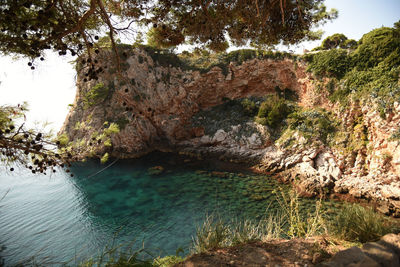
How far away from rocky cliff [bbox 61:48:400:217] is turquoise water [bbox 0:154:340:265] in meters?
2.72

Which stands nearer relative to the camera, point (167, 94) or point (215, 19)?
point (215, 19)

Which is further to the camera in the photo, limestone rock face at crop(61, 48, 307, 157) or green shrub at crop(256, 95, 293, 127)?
limestone rock face at crop(61, 48, 307, 157)

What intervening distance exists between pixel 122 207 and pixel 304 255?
964 centimetres

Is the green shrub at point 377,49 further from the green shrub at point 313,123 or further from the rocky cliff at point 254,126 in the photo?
the green shrub at point 313,123

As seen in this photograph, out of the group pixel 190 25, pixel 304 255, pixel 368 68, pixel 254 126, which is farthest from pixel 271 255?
pixel 368 68

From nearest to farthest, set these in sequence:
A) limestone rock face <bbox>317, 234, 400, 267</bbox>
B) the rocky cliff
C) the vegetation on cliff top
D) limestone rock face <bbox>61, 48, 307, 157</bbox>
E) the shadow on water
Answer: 1. limestone rock face <bbox>317, 234, 400, 267</bbox>
2. the shadow on water
3. the rocky cliff
4. the vegetation on cliff top
5. limestone rock face <bbox>61, 48, 307, 157</bbox>

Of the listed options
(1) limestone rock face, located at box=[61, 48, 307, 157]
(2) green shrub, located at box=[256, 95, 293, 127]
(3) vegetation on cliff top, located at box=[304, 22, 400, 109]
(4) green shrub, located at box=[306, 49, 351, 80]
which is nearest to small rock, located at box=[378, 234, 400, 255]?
(3) vegetation on cliff top, located at box=[304, 22, 400, 109]

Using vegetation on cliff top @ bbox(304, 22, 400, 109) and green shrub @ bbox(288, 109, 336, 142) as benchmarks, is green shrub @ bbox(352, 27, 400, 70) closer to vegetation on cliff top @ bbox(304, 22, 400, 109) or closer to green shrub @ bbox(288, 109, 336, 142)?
vegetation on cliff top @ bbox(304, 22, 400, 109)

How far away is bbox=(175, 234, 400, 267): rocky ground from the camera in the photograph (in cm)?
228

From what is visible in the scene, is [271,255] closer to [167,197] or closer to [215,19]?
[215,19]

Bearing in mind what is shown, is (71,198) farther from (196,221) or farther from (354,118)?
(354,118)

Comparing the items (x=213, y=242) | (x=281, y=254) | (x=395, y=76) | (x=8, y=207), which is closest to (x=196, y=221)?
(x=213, y=242)

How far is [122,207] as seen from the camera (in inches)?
399

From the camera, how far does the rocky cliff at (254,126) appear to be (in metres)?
10.1
